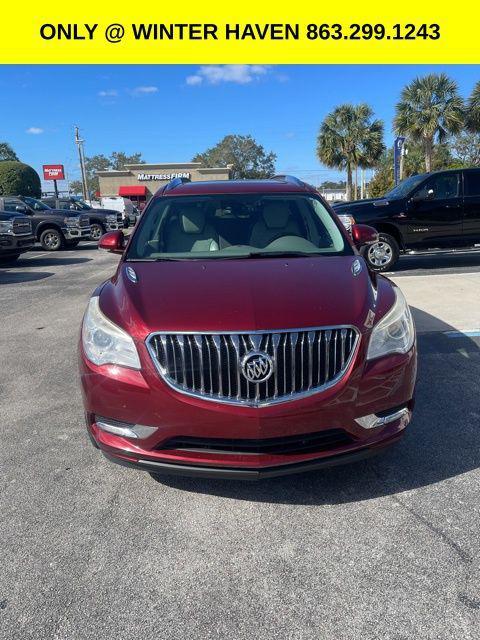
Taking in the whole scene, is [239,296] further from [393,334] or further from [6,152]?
[6,152]

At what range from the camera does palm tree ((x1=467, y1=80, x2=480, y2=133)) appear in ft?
92.8

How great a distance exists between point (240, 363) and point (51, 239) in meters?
16.9

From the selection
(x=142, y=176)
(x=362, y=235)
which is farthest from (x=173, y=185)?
(x=142, y=176)

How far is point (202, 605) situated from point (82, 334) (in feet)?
5.08

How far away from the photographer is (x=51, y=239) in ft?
58.0

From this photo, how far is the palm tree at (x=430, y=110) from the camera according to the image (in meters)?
28.8

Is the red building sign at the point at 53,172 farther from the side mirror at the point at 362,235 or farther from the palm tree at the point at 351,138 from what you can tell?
the side mirror at the point at 362,235

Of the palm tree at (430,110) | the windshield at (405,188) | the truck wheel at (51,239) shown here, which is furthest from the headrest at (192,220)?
the palm tree at (430,110)

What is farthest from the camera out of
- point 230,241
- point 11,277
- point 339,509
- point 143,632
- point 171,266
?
point 11,277

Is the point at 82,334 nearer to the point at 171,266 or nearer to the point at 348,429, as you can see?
the point at 171,266

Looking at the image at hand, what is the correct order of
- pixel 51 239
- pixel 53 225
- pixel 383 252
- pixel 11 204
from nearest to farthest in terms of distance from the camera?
pixel 383 252
pixel 11 204
pixel 53 225
pixel 51 239

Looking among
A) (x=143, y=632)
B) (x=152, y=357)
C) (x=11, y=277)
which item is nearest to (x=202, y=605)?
(x=143, y=632)

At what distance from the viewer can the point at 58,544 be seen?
8.11 ft

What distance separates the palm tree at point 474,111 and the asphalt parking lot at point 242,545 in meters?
29.5
